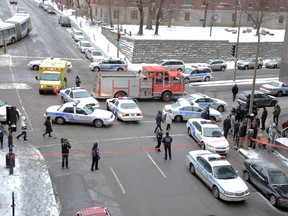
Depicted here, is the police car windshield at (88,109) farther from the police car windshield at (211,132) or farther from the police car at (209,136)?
the police car windshield at (211,132)

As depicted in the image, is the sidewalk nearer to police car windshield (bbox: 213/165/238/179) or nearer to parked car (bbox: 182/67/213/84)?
police car windshield (bbox: 213/165/238/179)

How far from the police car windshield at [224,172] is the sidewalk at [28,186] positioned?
6.91m

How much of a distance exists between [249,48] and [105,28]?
833 inches

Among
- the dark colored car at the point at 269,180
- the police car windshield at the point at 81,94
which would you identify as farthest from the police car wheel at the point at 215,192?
the police car windshield at the point at 81,94

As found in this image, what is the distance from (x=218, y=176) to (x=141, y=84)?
1652cm

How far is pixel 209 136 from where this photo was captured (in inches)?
974

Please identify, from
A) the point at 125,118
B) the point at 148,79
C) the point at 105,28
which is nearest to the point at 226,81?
the point at 148,79

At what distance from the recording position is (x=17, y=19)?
196ft

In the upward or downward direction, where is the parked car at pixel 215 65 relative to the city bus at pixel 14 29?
downward

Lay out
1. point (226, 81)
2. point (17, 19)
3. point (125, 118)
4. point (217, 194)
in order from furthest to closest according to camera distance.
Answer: point (17, 19) → point (226, 81) → point (125, 118) → point (217, 194)

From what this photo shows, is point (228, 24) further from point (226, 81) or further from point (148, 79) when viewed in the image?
point (148, 79)

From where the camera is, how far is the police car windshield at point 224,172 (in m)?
19.4

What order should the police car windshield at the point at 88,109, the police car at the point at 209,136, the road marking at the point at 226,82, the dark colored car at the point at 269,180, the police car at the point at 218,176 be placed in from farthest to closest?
the road marking at the point at 226,82 < the police car windshield at the point at 88,109 < the police car at the point at 209,136 < the dark colored car at the point at 269,180 < the police car at the point at 218,176

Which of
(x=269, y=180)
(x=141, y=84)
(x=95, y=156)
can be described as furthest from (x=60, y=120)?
(x=269, y=180)
